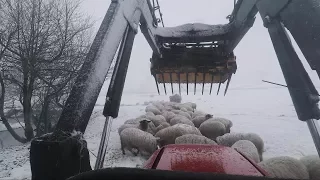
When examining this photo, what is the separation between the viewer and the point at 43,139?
1.98 meters

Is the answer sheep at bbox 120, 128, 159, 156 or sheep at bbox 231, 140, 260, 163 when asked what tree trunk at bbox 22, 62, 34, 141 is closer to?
sheep at bbox 120, 128, 159, 156

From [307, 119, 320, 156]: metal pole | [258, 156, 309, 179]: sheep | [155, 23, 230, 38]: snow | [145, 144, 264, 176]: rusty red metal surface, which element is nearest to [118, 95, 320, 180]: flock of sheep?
[258, 156, 309, 179]: sheep

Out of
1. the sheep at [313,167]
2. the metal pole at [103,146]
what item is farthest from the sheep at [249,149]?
the metal pole at [103,146]

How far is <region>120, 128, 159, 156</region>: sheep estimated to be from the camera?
8.09 metres

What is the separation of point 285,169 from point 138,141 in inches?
210

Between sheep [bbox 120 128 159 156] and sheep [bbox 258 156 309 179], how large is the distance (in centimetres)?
451

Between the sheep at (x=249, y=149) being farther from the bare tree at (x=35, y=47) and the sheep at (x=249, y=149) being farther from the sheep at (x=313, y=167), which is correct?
the bare tree at (x=35, y=47)

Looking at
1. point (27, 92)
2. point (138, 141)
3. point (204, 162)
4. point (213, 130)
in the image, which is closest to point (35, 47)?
point (27, 92)

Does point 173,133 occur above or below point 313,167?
above

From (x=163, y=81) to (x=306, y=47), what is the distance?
5.34 m

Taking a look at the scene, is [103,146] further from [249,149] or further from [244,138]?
[244,138]

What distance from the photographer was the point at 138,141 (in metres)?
8.28

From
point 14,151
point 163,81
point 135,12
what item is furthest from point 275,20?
point 14,151

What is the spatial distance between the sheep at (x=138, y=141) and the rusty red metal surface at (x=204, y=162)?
6.01 metres
